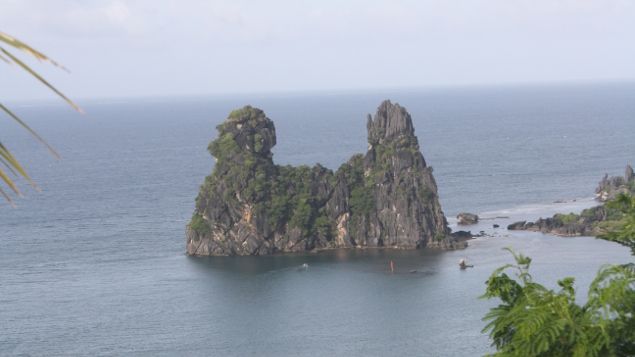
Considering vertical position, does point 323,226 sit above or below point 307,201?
below

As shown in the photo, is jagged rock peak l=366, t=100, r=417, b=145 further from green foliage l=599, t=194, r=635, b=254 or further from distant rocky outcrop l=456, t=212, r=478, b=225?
green foliage l=599, t=194, r=635, b=254

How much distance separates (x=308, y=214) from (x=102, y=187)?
47.0 meters

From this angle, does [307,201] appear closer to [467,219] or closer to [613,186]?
[467,219]

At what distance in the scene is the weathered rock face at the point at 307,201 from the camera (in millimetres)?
88875

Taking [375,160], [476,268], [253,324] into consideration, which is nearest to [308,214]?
[375,160]

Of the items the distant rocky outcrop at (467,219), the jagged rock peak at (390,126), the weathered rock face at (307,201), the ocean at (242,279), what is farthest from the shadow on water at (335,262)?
the jagged rock peak at (390,126)

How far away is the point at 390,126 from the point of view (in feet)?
319

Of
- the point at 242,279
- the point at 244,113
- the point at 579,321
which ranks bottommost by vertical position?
the point at 242,279

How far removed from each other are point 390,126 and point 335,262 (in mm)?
18335

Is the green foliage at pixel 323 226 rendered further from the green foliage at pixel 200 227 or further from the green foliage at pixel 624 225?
the green foliage at pixel 624 225

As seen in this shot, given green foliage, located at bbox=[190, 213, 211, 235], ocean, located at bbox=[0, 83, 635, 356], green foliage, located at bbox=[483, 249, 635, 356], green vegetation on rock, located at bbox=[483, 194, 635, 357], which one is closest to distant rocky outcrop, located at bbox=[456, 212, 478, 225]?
ocean, located at bbox=[0, 83, 635, 356]

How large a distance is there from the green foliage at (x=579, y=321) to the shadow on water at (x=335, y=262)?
6609cm

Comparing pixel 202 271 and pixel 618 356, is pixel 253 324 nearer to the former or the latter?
pixel 202 271

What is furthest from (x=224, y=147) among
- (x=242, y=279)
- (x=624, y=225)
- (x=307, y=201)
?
(x=624, y=225)
